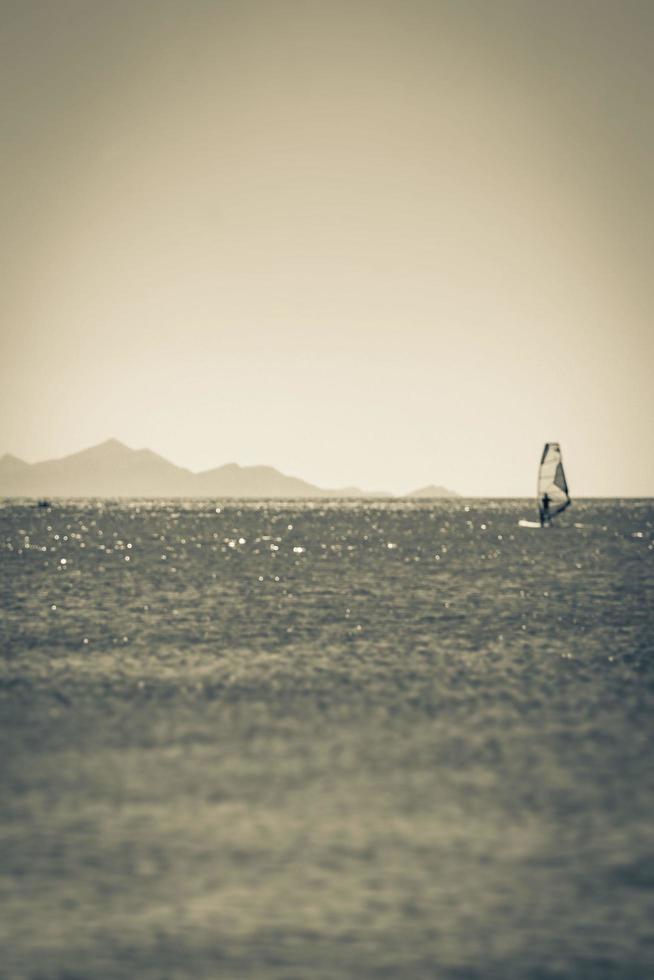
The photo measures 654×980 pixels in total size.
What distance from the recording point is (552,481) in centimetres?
14488

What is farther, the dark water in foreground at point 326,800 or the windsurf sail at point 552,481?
the windsurf sail at point 552,481

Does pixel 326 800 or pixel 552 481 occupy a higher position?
pixel 552 481

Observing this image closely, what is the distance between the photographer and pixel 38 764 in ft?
76.5

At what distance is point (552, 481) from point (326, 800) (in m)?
127

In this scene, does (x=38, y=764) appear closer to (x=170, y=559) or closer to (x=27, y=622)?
(x=27, y=622)

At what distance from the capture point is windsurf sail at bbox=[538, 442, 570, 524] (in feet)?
459

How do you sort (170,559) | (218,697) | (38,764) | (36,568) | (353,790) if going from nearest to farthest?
(353,790) → (38,764) → (218,697) → (36,568) → (170,559)

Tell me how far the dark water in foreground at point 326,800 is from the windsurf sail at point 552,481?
3550 inches

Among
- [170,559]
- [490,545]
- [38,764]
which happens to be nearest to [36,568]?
[170,559]

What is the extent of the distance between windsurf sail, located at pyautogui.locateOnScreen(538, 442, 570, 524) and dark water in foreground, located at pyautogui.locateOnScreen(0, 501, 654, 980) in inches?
3550

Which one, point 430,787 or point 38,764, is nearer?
point 430,787

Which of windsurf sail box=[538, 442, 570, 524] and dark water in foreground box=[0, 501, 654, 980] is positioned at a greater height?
windsurf sail box=[538, 442, 570, 524]

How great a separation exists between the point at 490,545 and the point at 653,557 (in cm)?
2685

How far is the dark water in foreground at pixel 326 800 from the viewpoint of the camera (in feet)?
45.7
